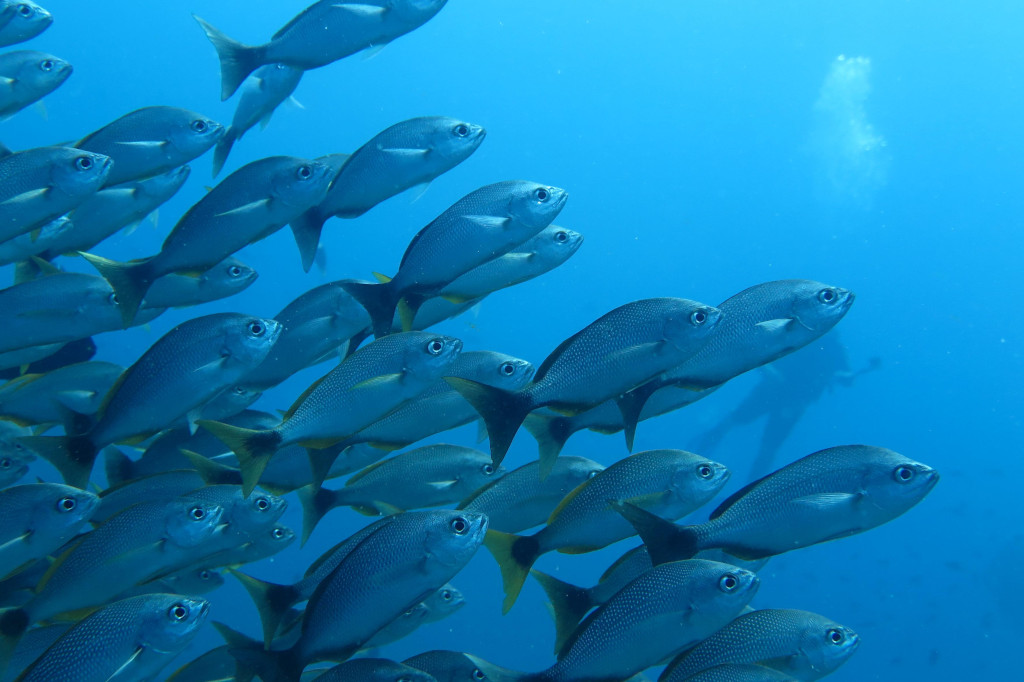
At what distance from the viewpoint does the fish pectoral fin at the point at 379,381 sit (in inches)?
114

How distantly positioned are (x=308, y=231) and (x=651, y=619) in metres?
2.85

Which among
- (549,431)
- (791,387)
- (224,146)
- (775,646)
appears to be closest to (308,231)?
(224,146)

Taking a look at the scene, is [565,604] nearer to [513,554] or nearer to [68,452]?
[513,554]

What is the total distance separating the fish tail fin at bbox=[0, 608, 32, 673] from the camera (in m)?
2.68

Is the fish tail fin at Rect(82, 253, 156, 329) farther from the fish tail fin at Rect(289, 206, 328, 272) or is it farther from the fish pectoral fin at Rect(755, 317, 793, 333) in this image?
the fish pectoral fin at Rect(755, 317, 793, 333)

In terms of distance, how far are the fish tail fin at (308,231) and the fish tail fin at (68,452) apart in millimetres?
1478

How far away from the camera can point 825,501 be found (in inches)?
111

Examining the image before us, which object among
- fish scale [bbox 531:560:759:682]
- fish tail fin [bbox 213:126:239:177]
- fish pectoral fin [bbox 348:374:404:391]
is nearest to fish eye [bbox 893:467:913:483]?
fish scale [bbox 531:560:759:682]

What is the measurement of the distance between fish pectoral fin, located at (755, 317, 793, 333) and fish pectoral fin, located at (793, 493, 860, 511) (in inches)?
33.0

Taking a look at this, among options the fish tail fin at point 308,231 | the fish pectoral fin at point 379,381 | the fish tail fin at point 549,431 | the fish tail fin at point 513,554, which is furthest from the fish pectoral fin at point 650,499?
the fish tail fin at point 308,231

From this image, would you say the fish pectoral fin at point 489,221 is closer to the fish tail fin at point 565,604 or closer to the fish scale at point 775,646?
the fish tail fin at point 565,604

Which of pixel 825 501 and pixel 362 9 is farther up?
pixel 362 9

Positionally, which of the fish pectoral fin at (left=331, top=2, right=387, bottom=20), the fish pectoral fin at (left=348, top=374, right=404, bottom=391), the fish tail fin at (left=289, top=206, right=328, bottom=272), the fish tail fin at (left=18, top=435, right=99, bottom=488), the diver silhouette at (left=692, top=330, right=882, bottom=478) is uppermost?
the fish pectoral fin at (left=331, top=2, right=387, bottom=20)

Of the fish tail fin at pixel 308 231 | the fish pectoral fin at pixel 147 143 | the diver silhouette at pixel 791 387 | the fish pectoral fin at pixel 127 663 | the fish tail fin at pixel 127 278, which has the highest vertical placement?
the fish pectoral fin at pixel 147 143
